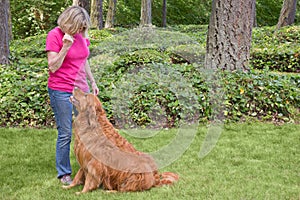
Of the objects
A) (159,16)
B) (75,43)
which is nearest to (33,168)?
(75,43)

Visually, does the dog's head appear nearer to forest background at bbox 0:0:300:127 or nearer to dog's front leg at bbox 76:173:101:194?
dog's front leg at bbox 76:173:101:194

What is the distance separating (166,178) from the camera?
4.43 meters

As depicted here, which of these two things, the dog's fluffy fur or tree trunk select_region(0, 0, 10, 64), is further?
tree trunk select_region(0, 0, 10, 64)

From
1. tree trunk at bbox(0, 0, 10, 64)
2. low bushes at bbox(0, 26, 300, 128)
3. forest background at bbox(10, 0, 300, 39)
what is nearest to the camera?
low bushes at bbox(0, 26, 300, 128)

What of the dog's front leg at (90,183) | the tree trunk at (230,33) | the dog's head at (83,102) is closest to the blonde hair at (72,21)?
the dog's head at (83,102)

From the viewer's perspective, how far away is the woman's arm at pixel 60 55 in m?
3.86

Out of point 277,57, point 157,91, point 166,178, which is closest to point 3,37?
point 157,91

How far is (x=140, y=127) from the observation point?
679cm

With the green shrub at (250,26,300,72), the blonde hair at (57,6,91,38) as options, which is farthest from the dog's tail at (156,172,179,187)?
the green shrub at (250,26,300,72)

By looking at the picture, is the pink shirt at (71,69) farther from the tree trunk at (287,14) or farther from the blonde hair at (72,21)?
the tree trunk at (287,14)

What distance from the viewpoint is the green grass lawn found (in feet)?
13.7

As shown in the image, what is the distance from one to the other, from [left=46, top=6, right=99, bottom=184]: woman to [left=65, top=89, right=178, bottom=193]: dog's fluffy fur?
0.23 m

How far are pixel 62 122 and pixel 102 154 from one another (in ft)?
2.08

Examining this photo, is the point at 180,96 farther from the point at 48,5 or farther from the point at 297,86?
the point at 48,5
